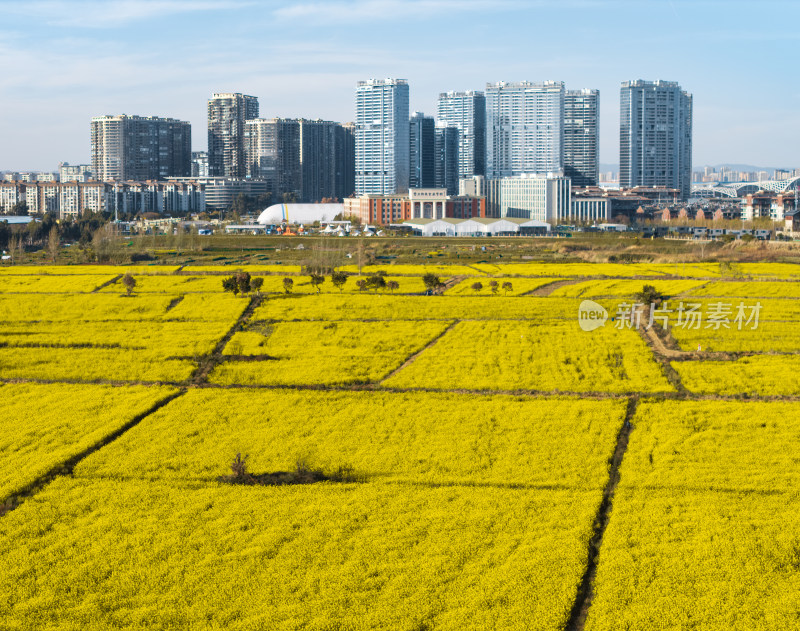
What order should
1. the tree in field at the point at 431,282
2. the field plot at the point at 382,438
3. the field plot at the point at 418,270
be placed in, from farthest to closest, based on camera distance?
1. the field plot at the point at 418,270
2. the tree in field at the point at 431,282
3. the field plot at the point at 382,438

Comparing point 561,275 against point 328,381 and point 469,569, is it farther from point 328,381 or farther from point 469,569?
point 469,569

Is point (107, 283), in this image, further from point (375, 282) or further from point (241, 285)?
point (375, 282)

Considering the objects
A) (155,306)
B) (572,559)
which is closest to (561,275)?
(155,306)

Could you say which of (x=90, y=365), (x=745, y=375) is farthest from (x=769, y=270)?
(x=90, y=365)

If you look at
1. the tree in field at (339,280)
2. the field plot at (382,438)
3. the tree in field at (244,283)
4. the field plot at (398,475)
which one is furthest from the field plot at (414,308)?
the field plot at (382,438)

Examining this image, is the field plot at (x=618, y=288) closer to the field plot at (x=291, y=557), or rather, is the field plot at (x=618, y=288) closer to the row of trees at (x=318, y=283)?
the row of trees at (x=318, y=283)
